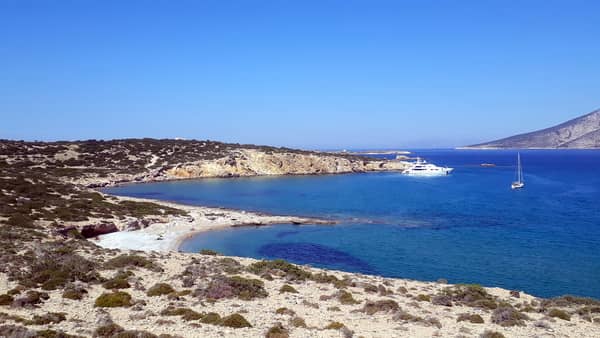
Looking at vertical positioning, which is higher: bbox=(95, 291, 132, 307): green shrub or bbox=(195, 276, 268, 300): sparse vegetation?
bbox=(95, 291, 132, 307): green shrub

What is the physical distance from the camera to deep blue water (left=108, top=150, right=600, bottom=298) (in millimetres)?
32250

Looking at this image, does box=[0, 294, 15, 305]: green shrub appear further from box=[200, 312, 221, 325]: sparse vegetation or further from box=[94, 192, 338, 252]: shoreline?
box=[94, 192, 338, 252]: shoreline

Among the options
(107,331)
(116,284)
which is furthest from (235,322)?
(116,284)

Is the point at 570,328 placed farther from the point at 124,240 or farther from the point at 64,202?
the point at 64,202

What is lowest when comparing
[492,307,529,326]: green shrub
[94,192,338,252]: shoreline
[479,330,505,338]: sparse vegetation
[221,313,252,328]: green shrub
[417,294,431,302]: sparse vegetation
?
[94,192,338,252]: shoreline

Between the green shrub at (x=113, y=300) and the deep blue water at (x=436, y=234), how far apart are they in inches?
776

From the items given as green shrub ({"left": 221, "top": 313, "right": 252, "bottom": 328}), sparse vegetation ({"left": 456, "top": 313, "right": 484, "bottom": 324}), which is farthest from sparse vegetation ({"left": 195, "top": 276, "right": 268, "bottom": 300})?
sparse vegetation ({"left": 456, "top": 313, "right": 484, "bottom": 324})

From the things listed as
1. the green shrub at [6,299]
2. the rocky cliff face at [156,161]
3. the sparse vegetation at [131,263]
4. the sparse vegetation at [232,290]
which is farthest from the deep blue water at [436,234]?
the green shrub at [6,299]

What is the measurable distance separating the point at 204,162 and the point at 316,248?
3252 inches

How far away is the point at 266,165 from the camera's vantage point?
419 ft

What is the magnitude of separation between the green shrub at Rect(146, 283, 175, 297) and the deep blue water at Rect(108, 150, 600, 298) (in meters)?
17.5

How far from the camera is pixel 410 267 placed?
33.4 metres

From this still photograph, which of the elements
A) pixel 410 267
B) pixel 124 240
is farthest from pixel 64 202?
pixel 410 267

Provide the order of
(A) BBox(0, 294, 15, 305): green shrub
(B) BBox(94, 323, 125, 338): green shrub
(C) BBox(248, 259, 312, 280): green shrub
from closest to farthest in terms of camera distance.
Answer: (B) BBox(94, 323, 125, 338): green shrub → (A) BBox(0, 294, 15, 305): green shrub → (C) BBox(248, 259, 312, 280): green shrub
